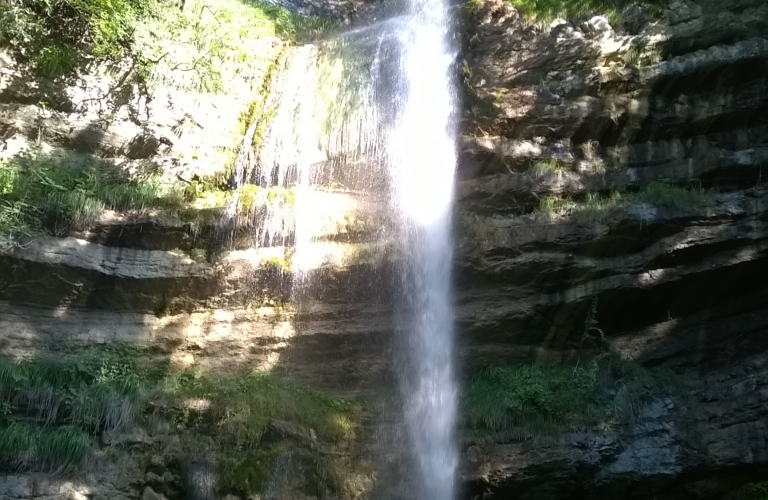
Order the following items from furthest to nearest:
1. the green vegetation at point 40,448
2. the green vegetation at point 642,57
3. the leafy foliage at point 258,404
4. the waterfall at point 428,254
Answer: the green vegetation at point 642,57
the waterfall at point 428,254
the leafy foliage at point 258,404
the green vegetation at point 40,448

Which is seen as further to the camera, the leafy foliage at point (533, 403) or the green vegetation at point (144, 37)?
the green vegetation at point (144, 37)

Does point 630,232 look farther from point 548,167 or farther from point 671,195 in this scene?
point 548,167

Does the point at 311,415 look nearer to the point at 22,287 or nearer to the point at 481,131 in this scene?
the point at 22,287

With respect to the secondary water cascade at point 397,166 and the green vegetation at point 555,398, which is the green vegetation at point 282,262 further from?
the green vegetation at point 555,398

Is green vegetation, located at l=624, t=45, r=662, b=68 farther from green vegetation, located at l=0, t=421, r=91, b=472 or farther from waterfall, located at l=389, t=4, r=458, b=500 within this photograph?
green vegetation, located at l=0, t=421, r=91, b=472

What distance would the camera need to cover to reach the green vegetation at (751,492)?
6.96 m

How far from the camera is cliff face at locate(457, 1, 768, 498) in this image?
7191mm

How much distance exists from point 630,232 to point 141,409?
6.34 m

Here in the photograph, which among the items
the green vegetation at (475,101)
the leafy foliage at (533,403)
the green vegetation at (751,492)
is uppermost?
the green vegetation at (475,101)

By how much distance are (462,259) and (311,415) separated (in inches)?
111

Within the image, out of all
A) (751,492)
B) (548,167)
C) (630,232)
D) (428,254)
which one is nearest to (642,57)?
(548,167)

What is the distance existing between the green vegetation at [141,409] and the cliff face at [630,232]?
2306 millimetres

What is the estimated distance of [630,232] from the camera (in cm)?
823

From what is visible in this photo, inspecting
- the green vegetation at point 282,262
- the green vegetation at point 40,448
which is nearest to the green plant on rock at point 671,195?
the green vegetation at point 282,262
